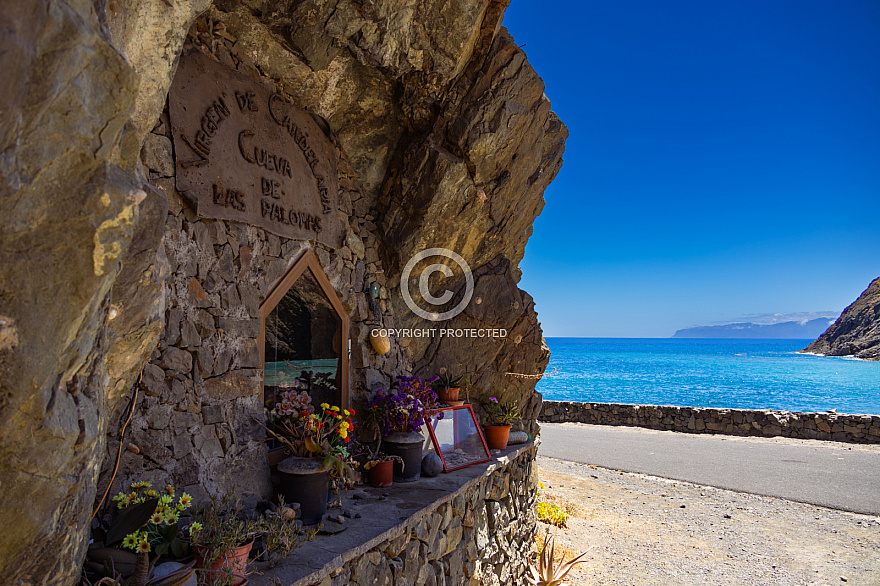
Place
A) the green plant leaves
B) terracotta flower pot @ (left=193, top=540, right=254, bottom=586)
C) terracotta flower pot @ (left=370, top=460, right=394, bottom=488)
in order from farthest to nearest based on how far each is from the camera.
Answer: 1. terracotta flower pot @ (left=370, top=460, right=394, bottom=488)
2. terracotta flower pot @ (left=193, top=540, right=254, bottom=586)
3. the green plant leaves

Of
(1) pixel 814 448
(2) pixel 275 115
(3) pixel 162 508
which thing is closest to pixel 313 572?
(3) pixel 162 508

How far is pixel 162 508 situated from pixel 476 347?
5.07 metres

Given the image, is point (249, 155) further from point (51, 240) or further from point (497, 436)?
point (497, 436)

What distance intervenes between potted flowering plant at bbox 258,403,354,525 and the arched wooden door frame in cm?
74

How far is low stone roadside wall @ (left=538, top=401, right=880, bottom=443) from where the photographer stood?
13305 mm

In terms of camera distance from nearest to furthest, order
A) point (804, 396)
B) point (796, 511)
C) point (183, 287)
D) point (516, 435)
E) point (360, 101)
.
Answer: point (183, 287) < point (360, 101) < point (516, 435) < point (796, 511) < point (804, 396)

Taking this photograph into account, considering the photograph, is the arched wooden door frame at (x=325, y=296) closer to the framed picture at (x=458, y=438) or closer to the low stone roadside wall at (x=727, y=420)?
the framed picture at (x=458, y=438)

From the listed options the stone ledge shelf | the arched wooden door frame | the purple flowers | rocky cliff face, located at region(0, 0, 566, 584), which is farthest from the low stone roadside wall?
the arched wooden door frame

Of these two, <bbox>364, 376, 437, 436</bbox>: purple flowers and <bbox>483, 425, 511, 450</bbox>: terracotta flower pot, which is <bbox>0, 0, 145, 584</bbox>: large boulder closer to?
<bbox>364, 376, 437, 436</bbox>: purple flowers

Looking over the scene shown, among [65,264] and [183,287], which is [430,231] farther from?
[65,264]

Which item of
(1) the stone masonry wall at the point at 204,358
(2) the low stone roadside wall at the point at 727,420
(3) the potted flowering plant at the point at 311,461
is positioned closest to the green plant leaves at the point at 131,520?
(1) the stone masonry wall at the point at 204,358

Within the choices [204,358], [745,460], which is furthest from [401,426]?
[745,460]

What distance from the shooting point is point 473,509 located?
525cm

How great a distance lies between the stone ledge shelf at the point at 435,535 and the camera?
3256 mm
